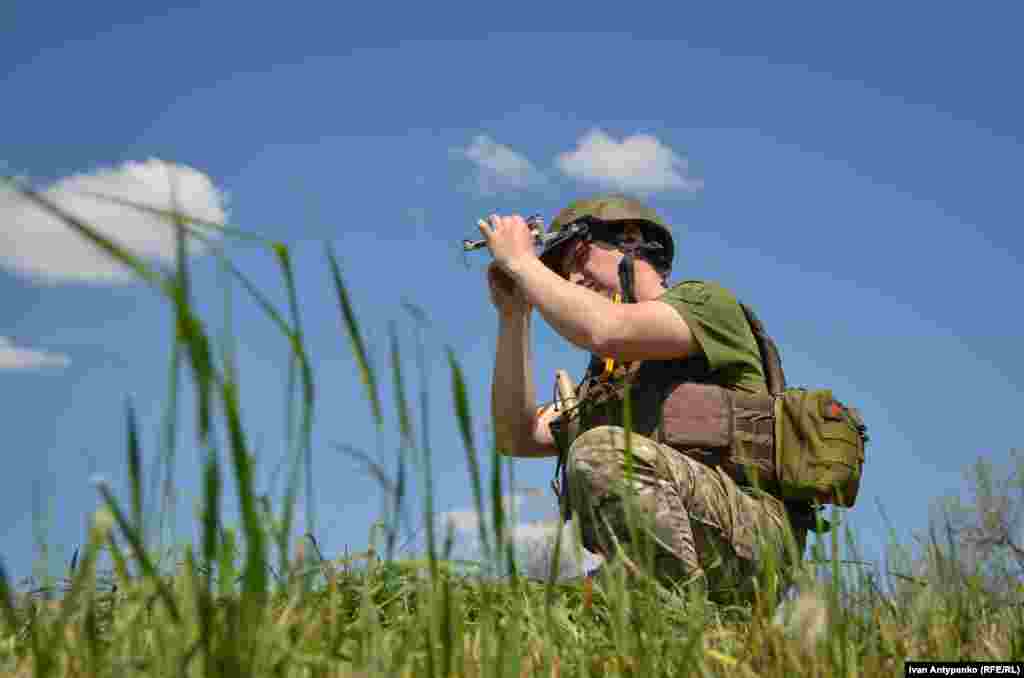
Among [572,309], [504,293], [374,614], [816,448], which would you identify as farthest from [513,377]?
[374,614]

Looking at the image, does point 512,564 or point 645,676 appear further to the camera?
point 645,676

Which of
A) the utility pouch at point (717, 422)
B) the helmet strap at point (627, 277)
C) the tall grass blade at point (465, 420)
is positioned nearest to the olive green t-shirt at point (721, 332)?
the utility pouch at point (717, 422)

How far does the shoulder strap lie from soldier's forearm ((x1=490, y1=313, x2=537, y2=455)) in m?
1.10

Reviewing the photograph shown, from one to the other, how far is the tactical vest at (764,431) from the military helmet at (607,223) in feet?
2.48

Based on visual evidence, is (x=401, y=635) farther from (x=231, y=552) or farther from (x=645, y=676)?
(x=231, y=552)

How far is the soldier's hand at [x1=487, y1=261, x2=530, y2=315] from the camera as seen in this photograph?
15.6 feet

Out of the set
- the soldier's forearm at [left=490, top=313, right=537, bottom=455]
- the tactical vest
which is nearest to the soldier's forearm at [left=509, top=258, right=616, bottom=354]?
the tactical vest

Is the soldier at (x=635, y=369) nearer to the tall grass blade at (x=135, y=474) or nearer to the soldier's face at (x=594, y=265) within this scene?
the soldier's face at (x=594, y=265)

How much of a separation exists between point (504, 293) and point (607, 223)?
23.5 inches

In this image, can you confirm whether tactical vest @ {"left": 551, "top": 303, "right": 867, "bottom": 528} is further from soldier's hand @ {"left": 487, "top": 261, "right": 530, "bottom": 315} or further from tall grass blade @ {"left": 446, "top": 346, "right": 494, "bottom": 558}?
tall grass blade @ {"left": 446, "top": 346, "right": 494, "bottom": 558}

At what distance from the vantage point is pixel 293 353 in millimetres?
1162

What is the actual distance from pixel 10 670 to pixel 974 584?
1896mm

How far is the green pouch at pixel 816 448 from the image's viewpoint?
3.81 m

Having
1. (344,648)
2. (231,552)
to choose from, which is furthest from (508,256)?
(231,552)
